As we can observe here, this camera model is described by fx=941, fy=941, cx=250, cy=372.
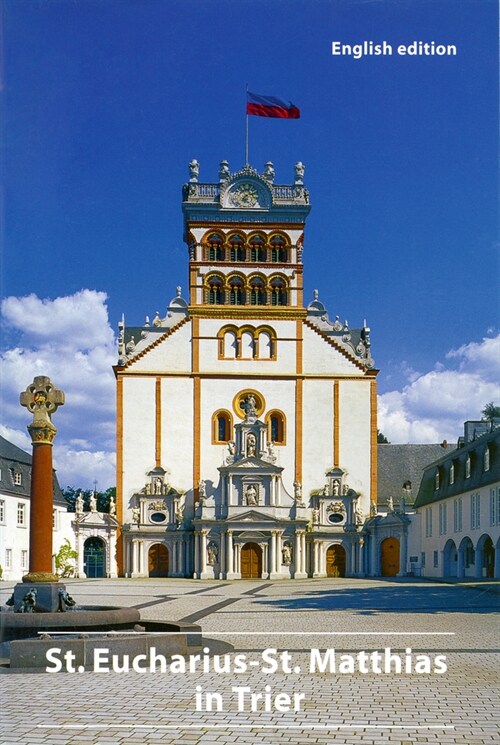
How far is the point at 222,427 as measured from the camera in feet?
206

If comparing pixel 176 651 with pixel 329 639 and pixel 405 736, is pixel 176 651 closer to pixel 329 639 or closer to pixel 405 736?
pixel 329 639

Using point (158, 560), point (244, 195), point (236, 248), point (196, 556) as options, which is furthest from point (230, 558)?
point (244, 195)

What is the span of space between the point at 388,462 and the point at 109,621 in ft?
193

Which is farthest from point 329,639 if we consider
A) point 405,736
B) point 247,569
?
point 247,569

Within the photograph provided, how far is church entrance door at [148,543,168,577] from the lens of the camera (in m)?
60.8

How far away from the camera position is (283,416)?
63.1 meters

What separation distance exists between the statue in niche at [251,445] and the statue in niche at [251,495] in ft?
6.76

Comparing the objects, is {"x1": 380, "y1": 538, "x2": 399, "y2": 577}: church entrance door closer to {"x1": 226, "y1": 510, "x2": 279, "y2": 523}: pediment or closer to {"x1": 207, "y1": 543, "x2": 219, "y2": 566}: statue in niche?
{"x1": 226, "y1": 510, "x2": 279, "y2": 523}: pediment

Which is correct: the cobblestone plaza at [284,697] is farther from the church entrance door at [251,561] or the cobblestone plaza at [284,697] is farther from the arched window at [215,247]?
the arched window at [215,247]

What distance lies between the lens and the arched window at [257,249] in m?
65.1

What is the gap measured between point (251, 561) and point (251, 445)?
7345 mm

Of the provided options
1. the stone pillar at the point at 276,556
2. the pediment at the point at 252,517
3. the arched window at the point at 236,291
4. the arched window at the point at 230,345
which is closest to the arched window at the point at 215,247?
the arched window at the point at 236,291

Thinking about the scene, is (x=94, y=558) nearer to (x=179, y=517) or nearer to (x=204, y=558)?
(x=179, y=517)

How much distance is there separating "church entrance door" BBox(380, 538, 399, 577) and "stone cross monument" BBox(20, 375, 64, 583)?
1766 inches
